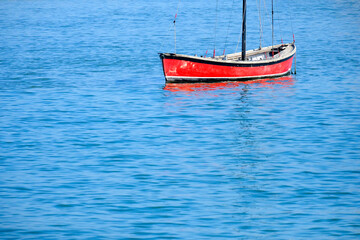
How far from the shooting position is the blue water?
68.8 ft

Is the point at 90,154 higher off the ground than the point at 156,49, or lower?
higher

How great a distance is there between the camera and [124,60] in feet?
202

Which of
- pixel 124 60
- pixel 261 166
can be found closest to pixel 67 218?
pixel 261 166

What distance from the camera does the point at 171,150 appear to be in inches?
1178

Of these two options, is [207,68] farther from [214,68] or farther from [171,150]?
[171,150]

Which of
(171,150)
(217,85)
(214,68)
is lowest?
(217,85)

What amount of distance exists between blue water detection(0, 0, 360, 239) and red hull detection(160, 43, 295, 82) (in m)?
0.71

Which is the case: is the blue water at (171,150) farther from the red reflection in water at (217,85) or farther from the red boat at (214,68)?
the red boat at (214,68)

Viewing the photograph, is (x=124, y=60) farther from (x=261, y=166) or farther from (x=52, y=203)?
(x=52, y=203)

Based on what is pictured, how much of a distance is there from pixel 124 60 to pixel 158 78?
11096 millimetres

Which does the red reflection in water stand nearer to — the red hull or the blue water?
the blue water

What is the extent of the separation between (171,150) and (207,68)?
15.4 m

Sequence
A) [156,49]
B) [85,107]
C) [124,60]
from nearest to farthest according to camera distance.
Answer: [85,107]
[124,60]
[156,49]

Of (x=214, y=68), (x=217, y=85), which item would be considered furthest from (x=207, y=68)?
(x=217, y=85)
